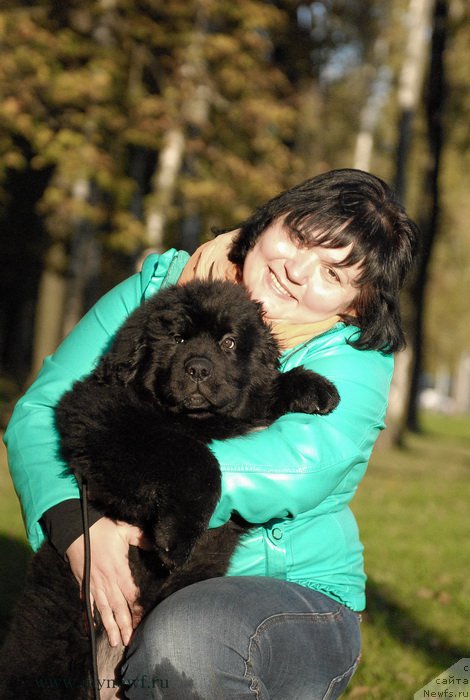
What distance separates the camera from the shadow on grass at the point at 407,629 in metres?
5.28

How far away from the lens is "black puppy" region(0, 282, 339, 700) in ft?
8.64

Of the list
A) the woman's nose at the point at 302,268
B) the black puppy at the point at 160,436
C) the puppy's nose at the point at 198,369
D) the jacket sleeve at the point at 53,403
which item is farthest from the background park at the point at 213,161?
the puppy's nose at the point at 198,369

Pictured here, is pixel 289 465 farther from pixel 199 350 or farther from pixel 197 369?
pixel 199 350

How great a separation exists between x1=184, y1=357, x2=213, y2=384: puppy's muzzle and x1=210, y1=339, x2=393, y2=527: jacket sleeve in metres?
0.28

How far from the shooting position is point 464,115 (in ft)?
72.9

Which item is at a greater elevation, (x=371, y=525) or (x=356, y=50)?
(x=356, y=50)

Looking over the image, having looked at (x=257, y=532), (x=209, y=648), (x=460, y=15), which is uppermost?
(x=460, y=15)

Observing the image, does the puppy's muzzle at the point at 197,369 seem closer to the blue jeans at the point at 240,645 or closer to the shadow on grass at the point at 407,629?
the blue jeans at the point at 240,645

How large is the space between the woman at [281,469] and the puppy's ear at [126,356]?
175mm

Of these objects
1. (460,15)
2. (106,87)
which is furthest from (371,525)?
(460,15)

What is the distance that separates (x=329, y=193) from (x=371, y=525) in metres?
6.56

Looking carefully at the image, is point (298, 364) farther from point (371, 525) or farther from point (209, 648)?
point (371, 525)

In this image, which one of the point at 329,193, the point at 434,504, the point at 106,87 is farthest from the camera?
the point at 106,87

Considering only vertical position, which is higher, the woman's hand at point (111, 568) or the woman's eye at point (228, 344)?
the woman's eye at point (228, 344)
